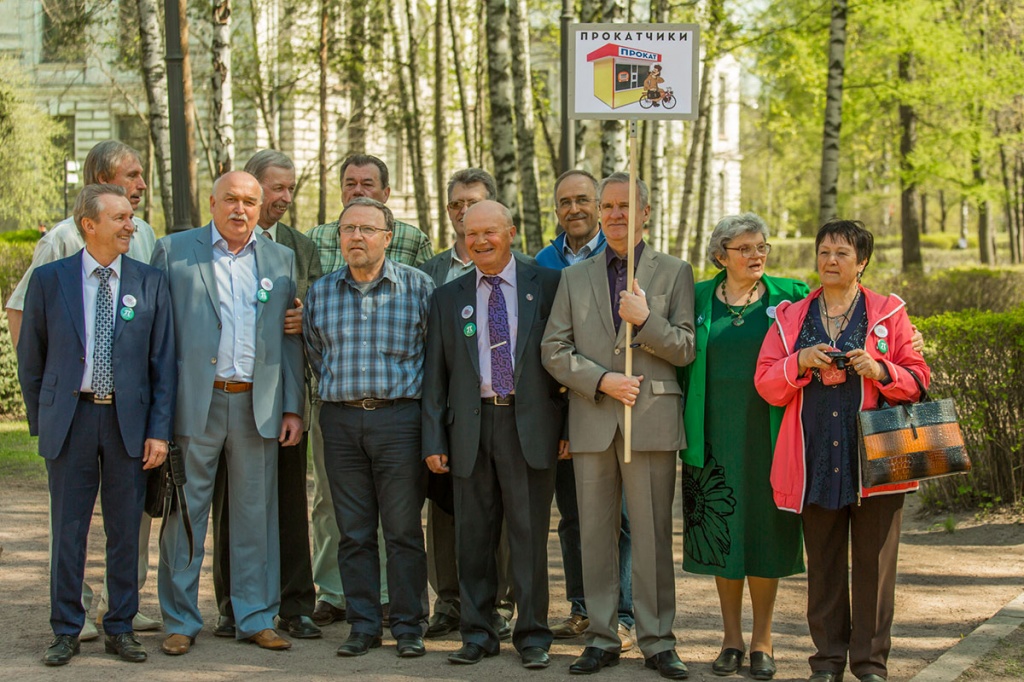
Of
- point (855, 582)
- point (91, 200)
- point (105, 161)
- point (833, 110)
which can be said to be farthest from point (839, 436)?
point (833, 110)

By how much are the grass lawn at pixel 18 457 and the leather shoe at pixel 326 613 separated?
5083mm

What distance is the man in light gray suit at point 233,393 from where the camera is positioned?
6.44 metres

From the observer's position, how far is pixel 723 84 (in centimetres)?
4094

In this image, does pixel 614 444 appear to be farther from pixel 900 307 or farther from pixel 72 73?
pixel 72 73

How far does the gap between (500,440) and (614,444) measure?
1.97 feet

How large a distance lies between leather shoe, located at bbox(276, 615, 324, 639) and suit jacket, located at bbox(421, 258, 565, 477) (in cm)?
130

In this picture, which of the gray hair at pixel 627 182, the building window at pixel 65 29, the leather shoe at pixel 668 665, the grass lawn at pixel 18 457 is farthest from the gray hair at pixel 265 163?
the building window at pixel 65 29

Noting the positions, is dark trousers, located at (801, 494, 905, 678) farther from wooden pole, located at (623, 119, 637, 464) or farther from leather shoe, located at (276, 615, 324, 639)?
leather shoe, located at (276, 615, 324, 639)

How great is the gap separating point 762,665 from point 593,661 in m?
0.85

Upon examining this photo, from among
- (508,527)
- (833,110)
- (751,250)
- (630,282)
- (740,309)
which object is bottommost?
(508,527)

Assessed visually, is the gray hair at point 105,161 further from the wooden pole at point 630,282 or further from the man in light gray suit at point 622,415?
the wooden pole at point 630,282

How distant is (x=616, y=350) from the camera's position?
6227mm

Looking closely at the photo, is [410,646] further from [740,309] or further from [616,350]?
[740,309]

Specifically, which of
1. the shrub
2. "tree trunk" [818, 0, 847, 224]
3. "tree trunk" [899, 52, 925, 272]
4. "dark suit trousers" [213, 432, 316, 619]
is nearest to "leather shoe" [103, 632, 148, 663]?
"dark suit trousers" [213, 432, 316, 619]
